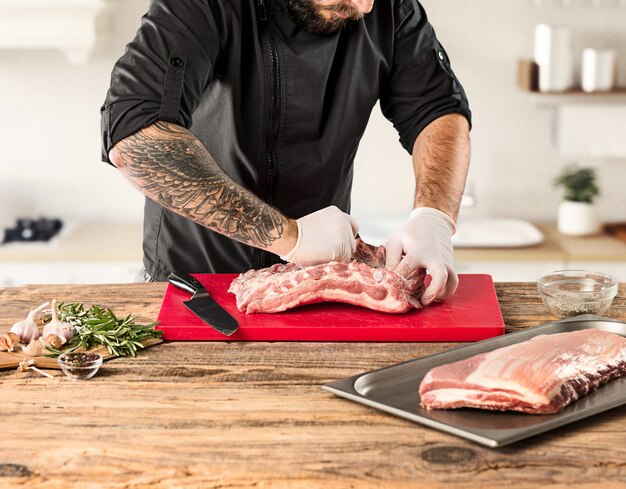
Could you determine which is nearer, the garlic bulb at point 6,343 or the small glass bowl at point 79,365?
the small glass bowl at point 79,365

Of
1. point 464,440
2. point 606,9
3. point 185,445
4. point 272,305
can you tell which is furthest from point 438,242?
point 606,9

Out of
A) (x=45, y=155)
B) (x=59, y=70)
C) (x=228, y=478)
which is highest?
(x=228, y=478)

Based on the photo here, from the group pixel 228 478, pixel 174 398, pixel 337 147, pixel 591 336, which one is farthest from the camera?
pixel 337 147

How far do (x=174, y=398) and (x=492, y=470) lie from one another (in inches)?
20.8

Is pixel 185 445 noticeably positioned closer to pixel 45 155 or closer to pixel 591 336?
pixel 591 336

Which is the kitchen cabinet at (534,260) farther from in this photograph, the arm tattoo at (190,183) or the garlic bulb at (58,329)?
the garlic bulb at (58,329)

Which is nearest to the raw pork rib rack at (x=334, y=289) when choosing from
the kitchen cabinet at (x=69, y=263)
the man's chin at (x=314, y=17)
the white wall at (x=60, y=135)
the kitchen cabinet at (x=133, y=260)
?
the man's chin at (x=314, y=17)

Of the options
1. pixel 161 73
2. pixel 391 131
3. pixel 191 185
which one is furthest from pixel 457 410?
pixel 391 131

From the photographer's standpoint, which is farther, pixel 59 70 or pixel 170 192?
pixel 59 70

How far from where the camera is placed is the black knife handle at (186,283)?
6.45ft

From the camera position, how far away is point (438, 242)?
2.06 metres

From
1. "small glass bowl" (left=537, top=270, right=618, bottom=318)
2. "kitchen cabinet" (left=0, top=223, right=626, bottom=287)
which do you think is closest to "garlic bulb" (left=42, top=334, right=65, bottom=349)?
"small glass bowl" (left=537, top=270, right=618, bottom=318)

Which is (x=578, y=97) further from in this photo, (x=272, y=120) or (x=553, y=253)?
(x=272, y=120)

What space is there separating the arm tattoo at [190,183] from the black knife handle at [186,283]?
0.13 meters
